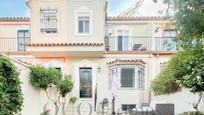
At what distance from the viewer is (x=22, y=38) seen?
1196 inches

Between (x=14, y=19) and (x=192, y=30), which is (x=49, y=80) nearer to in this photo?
(x=192, y=30)

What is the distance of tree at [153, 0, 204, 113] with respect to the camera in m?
8.24

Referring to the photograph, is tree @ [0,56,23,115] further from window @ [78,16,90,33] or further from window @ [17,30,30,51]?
window @ [17,30,30,51]

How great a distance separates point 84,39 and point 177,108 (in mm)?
10473

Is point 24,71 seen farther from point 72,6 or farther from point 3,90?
point 72,6

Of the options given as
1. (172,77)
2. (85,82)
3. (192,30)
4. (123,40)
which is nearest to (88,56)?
(85,82)

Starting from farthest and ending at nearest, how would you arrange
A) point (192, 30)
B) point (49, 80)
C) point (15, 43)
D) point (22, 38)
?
point (22, 38) → point (15, 43) → point (49, 80) → point (192, 30)

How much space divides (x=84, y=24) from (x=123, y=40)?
3.34 meters

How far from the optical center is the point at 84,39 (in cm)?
2786

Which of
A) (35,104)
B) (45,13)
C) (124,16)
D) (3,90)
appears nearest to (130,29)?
(124,16)

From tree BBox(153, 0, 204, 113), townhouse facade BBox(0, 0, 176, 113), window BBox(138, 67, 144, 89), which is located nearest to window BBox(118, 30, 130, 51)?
townhouse facade BBox(0, 0, 176, 113)

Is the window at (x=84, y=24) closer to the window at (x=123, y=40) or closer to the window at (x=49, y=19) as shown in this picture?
the window at (x=49, y=19)

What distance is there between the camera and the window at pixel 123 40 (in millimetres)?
30094

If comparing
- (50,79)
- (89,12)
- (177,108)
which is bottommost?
(177,108)
